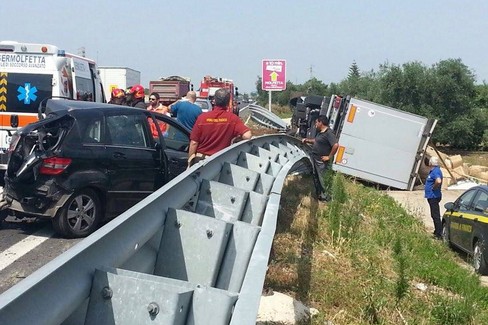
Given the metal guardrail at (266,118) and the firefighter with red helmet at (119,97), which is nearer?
the firefighter with red helmet at (119,97)

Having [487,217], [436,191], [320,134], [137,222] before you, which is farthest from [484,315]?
[436,191]

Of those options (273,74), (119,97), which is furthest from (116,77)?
(119,97)

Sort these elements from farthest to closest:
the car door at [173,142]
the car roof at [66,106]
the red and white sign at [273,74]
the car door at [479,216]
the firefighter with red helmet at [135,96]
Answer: the red and white sign at [273,74] < the firefighter with red helmet at [135,96] < the car door at [479,216] < the car door at [173,142] < the car roof at [66,106]

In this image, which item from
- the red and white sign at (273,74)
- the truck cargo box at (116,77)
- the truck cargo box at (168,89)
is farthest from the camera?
the truck cargo box at (168,89)

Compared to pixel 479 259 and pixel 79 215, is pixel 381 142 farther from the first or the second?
pixel 79 215

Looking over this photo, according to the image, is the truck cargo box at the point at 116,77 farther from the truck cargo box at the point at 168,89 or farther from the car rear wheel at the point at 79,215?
the car rear wheel at the point at 79,215

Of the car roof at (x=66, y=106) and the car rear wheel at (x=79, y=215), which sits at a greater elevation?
the car roof at (x=66, y=106)

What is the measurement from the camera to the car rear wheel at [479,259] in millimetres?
10555

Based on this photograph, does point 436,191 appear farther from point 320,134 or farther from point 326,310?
point 326,310

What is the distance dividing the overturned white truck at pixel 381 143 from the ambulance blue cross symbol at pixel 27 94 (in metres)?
10.7

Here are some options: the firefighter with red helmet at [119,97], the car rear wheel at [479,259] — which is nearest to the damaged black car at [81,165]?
the firefighter with red helmet at [119,97]

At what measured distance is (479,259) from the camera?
10961 millimetres

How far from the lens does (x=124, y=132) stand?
9023mm

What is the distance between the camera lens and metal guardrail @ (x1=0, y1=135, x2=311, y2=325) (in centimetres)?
210
